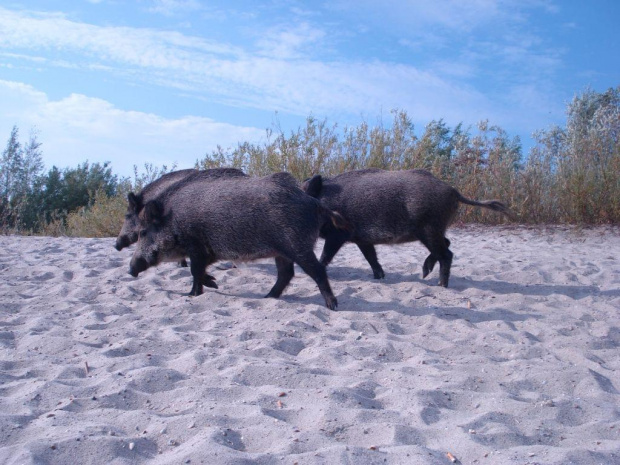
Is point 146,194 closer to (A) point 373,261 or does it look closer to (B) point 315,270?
(B) point 315,270

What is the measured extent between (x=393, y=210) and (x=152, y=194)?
8.13 ft

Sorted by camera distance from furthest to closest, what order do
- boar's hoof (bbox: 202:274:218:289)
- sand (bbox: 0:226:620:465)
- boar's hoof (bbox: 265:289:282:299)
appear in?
1. boar's hoof (bbox: 202:274:218:289)
2. boar's hoof (bbox: 265:289:282:299)
3. sand (bbox: 0:226:620:465)

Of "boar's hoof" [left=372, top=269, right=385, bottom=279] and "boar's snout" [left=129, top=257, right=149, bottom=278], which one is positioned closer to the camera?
"boar's snout" [left=129, top=257, right=149, bottom=278]

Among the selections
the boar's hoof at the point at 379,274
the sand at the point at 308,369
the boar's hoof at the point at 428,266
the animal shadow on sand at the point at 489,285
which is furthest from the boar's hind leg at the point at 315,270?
the boar's hoof at the point at 428,266

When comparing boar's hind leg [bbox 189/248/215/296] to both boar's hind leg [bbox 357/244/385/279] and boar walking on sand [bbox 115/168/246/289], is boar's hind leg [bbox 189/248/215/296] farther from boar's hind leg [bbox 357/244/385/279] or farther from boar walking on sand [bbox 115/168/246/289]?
boar's hind leg [bbox 357/244/385/279]

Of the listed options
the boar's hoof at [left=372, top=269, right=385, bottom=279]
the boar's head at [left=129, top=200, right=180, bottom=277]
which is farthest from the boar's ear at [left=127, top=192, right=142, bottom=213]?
the boar's hoof at [left=372, top=269, right=385, bottom=279]

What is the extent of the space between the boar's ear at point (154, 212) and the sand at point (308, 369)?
638 mm

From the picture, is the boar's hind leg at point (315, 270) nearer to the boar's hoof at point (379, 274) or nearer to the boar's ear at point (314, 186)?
the boar's hoof at point (379, 274)

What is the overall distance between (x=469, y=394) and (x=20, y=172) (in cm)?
1389

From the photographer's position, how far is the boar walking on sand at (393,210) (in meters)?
5.74

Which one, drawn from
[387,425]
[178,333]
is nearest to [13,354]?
[178,333]

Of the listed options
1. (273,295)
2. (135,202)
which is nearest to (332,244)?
(273,295)

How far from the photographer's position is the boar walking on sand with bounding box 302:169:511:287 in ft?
18.8

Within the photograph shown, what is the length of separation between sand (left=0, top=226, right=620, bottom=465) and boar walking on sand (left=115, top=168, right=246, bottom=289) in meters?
0.43
